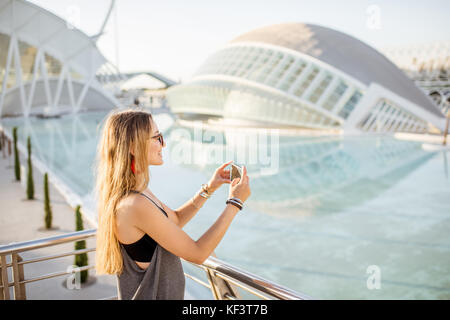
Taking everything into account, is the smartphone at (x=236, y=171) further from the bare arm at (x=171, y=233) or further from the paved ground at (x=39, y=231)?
the paved ground at (x=39, y=231)

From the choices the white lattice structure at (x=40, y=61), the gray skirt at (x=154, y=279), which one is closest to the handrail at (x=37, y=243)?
the gray skirt at (x=154, y=279)

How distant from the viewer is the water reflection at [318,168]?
8102mm

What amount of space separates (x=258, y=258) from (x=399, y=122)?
2045cm

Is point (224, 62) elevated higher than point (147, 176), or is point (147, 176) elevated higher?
point (224, 62)

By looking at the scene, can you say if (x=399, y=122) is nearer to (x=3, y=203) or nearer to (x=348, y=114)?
(x=348, y=114)

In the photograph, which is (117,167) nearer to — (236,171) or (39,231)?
(236,171)

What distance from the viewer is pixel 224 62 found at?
25656 millimetres

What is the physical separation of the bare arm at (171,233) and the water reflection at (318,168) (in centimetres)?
607

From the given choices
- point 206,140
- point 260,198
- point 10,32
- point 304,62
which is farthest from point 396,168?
point 10,32

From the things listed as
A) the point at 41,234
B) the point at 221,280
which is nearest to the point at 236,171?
the point at 221,280

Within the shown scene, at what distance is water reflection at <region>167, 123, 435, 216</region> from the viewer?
8102 mm

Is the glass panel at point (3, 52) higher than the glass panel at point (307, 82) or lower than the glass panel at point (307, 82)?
higher

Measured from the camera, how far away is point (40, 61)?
119 feet

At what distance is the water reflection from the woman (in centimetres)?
601
